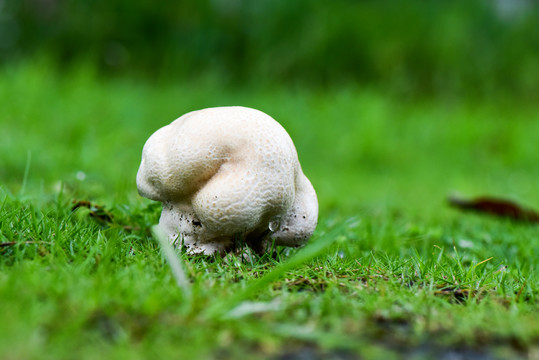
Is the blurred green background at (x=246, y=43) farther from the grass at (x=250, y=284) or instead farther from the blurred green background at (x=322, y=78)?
the grass at (x=250, y=284)

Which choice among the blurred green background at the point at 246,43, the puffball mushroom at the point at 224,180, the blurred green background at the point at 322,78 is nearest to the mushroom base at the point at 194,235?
the puffball mushroom at the point at 224,180

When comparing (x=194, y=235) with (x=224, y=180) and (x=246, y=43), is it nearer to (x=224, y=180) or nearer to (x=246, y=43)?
(x=224, y=180)

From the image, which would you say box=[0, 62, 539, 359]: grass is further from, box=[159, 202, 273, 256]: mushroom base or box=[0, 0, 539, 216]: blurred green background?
box=[0, 0, 539, 216]: blurred green background

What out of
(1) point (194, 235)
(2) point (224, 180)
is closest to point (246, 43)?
(1) point (194, 235)

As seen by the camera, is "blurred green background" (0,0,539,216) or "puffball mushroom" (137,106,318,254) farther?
"blurred green background" (0,0,539,216)

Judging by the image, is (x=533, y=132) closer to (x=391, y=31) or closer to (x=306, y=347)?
(x=391, y=31)

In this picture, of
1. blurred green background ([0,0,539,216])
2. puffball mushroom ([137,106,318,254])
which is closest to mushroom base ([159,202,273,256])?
puffball mushroom ([137,106,318,254])
